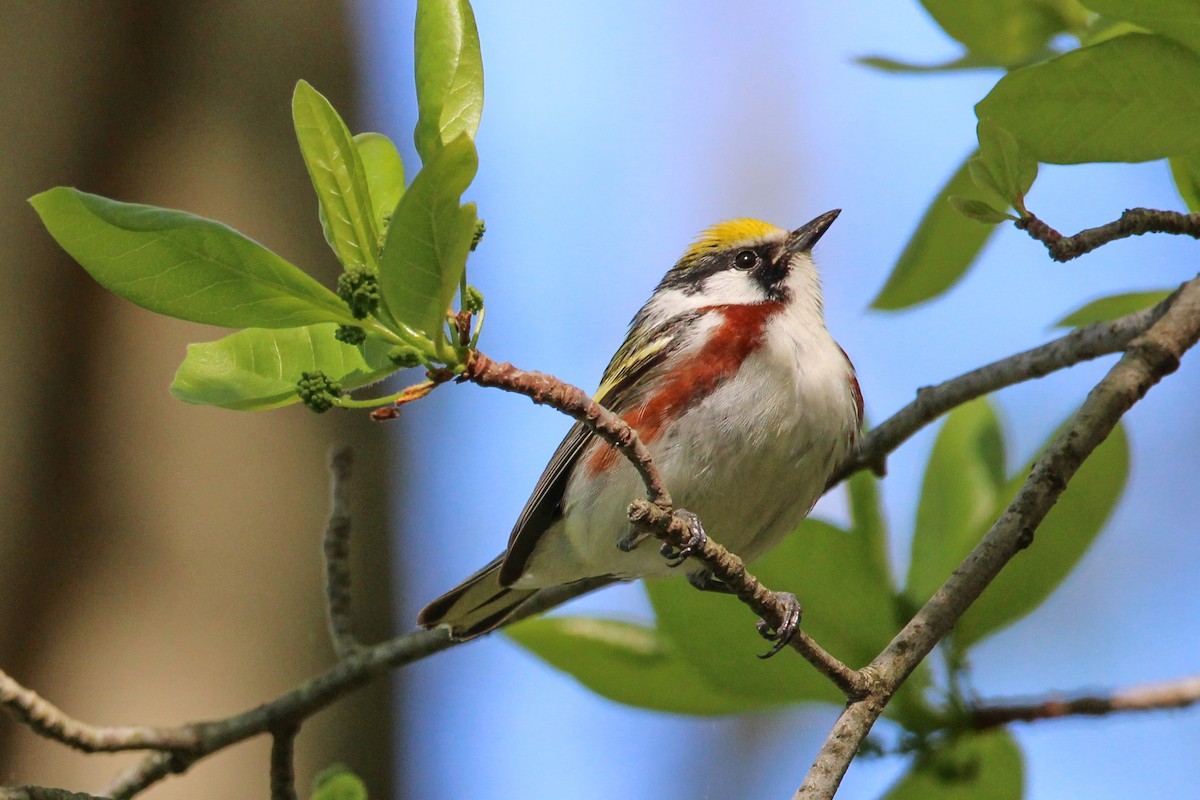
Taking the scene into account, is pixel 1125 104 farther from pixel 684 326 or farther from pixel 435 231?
pixel 684 326

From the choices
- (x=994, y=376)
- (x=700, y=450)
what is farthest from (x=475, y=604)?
(x=994, y=376)

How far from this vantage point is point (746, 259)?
3.55 metres

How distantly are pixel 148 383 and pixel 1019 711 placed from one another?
2789 millimetres

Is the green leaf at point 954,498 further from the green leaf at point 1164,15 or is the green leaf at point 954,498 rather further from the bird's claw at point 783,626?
the green leaf at point 1164,15

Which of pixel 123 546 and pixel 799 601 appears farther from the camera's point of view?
pixel 123 546

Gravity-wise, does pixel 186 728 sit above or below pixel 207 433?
→ below

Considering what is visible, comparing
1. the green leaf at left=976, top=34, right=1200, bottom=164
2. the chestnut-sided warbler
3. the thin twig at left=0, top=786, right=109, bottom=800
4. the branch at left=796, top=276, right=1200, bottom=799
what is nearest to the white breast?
the chestnut-sided warbler

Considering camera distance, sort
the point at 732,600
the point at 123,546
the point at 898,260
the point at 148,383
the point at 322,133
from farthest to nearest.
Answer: the point at 148,383 → the point at 123,546 → the point at 898,260 → the point at 732,600 → the point at 322,133

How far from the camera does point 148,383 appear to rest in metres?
3.78

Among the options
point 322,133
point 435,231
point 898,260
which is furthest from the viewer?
point 898,260

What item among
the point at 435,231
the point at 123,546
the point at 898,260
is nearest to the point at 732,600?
the point at 898,260

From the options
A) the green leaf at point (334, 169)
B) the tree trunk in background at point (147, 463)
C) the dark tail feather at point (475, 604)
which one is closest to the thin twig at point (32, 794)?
the green leaf at point (334, 169)

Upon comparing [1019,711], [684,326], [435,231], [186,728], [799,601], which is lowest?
[186,728]

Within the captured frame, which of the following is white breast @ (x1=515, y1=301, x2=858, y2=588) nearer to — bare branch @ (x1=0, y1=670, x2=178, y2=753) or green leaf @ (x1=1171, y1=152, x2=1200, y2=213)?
green leaf @ (x1=1171, y1=152, x2=1200, y2=213)
